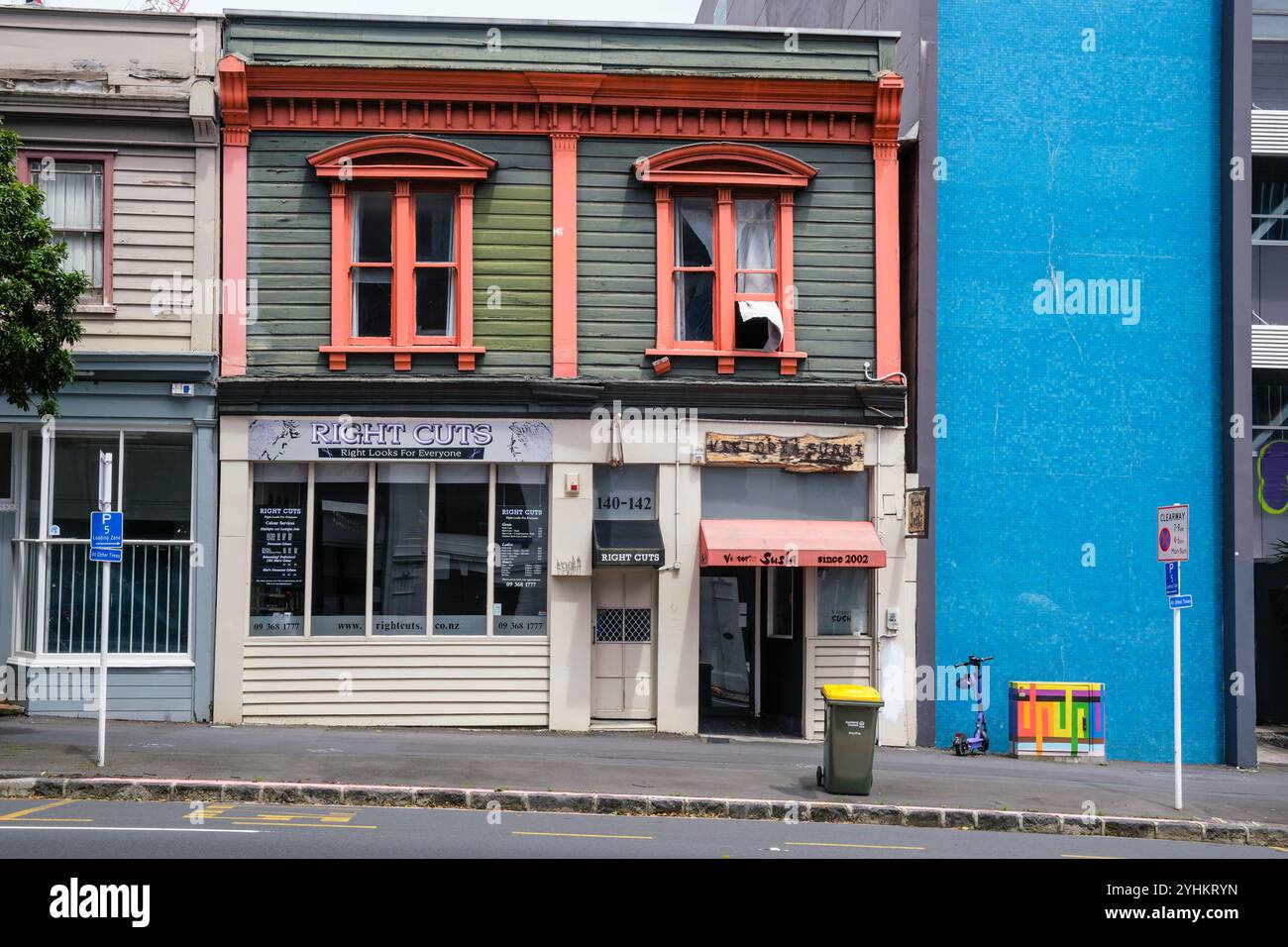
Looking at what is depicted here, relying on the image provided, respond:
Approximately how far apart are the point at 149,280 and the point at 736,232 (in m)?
7.83

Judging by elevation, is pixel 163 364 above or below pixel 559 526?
above

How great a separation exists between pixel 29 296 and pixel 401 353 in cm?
470

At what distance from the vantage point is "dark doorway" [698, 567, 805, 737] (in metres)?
17.3

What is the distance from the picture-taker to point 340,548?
16.3 m

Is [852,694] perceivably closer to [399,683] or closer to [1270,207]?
[399,683]

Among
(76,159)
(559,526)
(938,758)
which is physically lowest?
(938,758)

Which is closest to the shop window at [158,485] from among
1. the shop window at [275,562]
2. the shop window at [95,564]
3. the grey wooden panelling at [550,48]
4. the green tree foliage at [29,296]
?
the shop window at [95,564]

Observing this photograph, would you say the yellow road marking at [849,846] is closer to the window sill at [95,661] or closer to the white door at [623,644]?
the white door at [623,644]

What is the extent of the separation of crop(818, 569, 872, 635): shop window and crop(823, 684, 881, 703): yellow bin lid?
14.8 feet

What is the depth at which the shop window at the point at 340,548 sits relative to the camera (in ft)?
53.4

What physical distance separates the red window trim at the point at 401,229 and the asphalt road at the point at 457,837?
6913 mm

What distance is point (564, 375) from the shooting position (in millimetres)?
16516

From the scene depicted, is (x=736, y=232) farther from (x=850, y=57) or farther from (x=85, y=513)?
(x=85, y=513)

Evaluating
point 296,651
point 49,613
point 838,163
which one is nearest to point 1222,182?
point 838,163
